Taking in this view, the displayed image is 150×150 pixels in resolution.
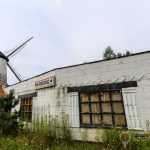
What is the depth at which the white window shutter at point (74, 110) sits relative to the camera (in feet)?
34.5

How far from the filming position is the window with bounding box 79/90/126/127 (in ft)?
30.4

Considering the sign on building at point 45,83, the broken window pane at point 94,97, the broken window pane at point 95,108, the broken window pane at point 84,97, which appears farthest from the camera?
the sign on building at point 45,83

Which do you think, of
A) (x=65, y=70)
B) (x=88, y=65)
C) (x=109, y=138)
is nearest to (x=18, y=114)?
(x=65, y=70)

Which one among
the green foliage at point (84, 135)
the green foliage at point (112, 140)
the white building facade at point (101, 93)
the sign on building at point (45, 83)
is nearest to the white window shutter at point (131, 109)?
the white building facade at point (101, 93)

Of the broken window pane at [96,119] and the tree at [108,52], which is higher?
the tree at [108,52]

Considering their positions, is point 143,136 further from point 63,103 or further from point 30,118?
point 30,118

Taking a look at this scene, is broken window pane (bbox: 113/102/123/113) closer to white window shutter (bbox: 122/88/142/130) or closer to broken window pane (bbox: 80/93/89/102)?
white window shutter (bbox: 122/88/142/130)

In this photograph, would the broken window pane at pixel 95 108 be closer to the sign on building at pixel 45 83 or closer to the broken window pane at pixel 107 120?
the broken window pane at pixel 107 120

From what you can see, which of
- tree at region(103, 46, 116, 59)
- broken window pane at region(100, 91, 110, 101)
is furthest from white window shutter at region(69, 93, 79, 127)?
tree at region(103, 46, 116, 59)

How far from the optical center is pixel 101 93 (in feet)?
32.6

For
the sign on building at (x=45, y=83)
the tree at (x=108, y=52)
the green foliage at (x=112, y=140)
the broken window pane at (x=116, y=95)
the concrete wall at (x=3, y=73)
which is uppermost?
the tree at (x=108, y=52)

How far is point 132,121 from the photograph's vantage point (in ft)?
28.6

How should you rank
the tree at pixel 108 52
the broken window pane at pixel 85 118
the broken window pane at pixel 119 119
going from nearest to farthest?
the broken window pane at pixel 119 119 → the broken window pane at pixel 85 118 → the tree at pixel 108 52

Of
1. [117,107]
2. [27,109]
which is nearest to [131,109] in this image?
[117,107]
